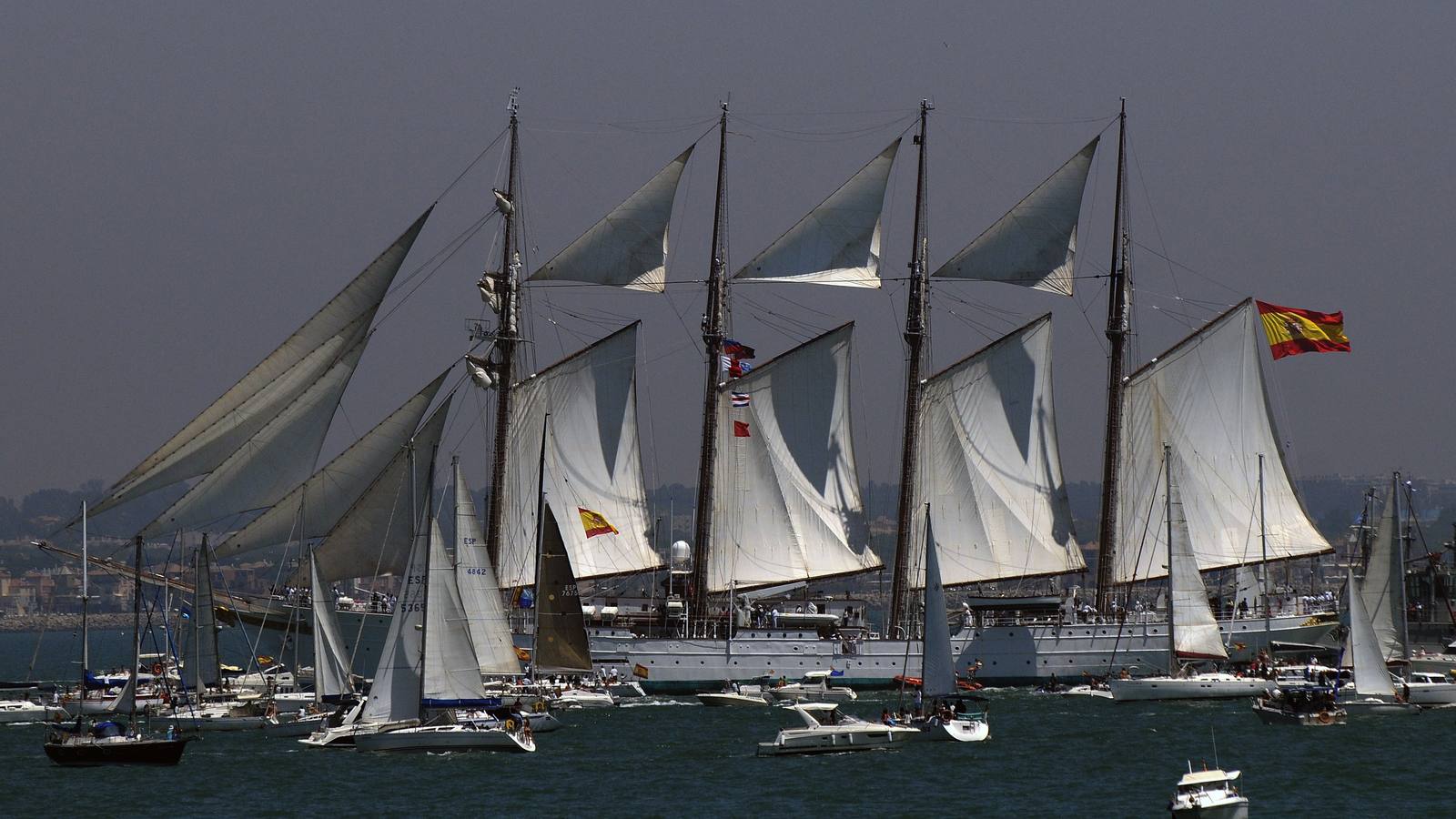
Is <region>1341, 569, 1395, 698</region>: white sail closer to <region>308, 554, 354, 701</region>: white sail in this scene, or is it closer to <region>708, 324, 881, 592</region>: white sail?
<region>708, 324, 881, 592</region>: white sail

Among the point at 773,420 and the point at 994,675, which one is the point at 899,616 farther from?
the point at 773,420

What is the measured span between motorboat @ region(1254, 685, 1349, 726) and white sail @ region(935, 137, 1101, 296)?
2518cm

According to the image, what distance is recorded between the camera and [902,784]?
1989 inches

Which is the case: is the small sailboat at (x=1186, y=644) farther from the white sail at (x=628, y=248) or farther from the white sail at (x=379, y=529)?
the white sail at (x=379, y=529)

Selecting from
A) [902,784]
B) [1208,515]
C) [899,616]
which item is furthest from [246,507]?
[1208,515]

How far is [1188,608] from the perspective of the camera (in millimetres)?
74375

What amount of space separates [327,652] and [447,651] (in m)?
11.3

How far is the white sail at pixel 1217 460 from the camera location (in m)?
84.2

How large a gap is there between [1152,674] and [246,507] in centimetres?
3461

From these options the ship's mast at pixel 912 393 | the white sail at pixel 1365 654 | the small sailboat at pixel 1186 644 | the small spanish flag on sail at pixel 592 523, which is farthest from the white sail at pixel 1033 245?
the white sail at pixel 1365 654

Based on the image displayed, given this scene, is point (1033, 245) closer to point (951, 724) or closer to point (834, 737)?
point (951, 724)

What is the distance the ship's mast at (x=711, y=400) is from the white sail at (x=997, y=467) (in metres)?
8.59

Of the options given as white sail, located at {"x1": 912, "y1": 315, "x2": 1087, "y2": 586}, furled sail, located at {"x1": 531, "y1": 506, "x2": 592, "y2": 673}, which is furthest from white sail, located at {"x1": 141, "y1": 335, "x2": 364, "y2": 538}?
white sail, located at {"x1": 912, "y1": 315, "x2": 1087, "y2": 586}

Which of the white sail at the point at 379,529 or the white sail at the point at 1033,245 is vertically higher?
the white sail at the point at 1033,245
